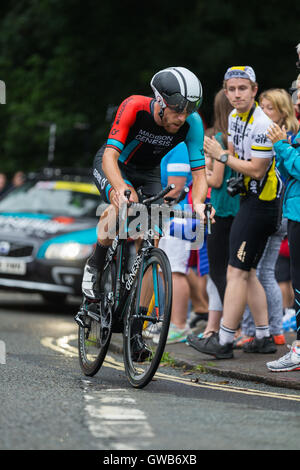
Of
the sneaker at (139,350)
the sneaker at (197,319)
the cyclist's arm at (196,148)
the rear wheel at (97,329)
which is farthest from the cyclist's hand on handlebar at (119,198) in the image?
the sneaker at (197,319)

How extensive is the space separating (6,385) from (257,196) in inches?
103

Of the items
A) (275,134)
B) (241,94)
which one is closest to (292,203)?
(275,134)

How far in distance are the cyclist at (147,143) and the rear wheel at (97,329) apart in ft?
0.30

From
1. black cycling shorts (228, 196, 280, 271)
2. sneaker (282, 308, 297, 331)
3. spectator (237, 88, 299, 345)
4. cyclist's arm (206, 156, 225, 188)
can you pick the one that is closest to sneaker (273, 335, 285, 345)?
spectator (237, 88, 299, 345)

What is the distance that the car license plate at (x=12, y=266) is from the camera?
37.9 ft

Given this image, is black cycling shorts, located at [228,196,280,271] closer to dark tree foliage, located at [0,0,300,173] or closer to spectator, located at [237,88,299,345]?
spectator, located at [237,88,299,345]

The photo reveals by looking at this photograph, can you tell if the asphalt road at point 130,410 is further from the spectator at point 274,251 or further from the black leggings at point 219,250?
the spectator at point 274,251

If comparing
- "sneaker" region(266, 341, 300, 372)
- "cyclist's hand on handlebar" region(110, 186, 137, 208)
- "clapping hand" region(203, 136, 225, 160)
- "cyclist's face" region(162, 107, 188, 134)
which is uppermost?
"cyclist's face" region(162, 107, 188, 134)

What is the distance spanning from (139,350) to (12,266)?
5.78m

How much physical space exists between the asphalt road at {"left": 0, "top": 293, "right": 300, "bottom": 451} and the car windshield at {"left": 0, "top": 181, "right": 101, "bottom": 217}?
4.69 meters

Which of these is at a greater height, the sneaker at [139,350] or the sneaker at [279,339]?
the sneaker at [139,350]

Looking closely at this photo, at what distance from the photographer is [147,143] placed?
6430mm

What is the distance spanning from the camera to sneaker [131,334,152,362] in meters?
A: 5.97
